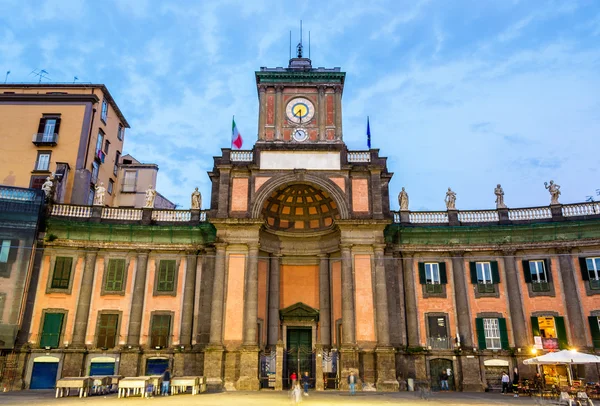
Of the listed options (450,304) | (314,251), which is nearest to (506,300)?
(450,304)

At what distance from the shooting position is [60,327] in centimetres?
2983

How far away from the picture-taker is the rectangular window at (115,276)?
102ft

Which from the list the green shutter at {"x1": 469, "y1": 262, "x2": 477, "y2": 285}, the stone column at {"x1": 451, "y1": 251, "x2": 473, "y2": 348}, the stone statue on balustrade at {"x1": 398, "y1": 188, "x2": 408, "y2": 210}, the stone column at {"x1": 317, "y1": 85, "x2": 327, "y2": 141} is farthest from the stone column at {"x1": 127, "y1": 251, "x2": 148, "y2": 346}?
the green shutter at {"x1": 469, "y1": 262, "x2": 477, "y2": 285}

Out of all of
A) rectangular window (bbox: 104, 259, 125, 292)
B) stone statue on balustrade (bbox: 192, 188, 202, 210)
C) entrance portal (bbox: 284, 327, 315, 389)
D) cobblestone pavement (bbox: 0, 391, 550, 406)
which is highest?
stone statue on balustrade (bbox: 192, 188, 202, 210)

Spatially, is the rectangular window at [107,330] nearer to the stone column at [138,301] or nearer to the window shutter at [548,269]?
the stone column at [138,301]

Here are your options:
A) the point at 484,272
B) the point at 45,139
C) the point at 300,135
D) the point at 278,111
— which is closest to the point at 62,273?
the point at 45,139

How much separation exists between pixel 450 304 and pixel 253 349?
45.2ft

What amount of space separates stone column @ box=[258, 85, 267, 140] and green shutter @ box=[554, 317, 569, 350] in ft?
78.0

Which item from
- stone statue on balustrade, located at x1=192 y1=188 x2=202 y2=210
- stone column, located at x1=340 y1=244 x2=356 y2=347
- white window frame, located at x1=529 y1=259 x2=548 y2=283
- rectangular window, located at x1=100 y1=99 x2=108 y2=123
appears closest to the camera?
stone column, located at x1=340 y1=244 x2=356 y2=347

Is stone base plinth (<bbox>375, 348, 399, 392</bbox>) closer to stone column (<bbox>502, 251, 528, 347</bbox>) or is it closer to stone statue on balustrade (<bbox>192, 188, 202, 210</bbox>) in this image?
stone column (<bbox>502, 251, 528, 347</bbox>)

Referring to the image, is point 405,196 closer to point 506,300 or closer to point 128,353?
point 506,300

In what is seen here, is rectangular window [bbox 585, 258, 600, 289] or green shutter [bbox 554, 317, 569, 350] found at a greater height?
rectangular window [bbox 585, 258, 600, 289]

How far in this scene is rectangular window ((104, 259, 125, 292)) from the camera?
1228 inches

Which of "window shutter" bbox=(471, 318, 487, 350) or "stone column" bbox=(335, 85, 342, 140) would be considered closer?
"window shutter" bbox=(471, 318, 487, 350)
